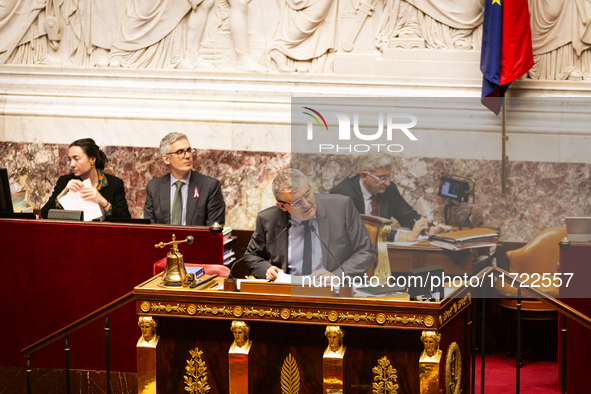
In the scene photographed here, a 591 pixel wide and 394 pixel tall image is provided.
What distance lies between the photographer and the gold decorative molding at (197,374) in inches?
133

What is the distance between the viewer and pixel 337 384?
10.3ft

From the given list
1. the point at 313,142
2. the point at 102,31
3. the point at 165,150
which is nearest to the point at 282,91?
the point at 165,150

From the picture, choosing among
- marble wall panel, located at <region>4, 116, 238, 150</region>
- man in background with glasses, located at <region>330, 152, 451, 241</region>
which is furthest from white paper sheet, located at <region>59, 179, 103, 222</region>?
man in background with glasses, located at <region>330, 152, 451, 241</region>

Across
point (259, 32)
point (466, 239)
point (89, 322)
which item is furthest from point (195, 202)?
point (466, 239)

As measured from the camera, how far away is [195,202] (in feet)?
18.0

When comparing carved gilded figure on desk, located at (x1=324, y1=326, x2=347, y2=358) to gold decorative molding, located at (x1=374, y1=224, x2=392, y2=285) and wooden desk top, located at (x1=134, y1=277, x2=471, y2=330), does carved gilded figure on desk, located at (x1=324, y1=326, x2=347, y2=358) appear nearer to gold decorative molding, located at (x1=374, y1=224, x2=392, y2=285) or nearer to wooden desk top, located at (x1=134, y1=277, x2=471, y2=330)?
wooden desk top, located at (x1=134, y1=277, x2=471, y2=330)

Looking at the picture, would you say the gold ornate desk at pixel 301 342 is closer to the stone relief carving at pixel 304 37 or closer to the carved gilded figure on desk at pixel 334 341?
the carved gilded figure on desk at pixel 334 341

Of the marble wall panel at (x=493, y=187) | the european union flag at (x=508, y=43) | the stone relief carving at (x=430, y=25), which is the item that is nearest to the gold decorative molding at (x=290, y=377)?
the marble wall panel at (x=493, y=187)

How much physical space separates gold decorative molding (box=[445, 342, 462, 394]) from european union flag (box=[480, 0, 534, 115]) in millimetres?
3093

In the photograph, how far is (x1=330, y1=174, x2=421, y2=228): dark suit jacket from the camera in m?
2.94

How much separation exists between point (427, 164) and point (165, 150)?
3.17 meters

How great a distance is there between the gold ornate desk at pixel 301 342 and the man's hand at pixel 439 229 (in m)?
0.34

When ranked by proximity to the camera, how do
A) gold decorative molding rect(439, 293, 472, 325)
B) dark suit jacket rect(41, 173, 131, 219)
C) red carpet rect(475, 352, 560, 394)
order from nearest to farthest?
gold decorative molding rect(439, 293, 472, 325) < red carpet rect(475, 352, 560, 394) < dark suit jacket rect(41, 173, 131, 219)

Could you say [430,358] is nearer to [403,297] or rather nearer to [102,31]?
[403,297]
